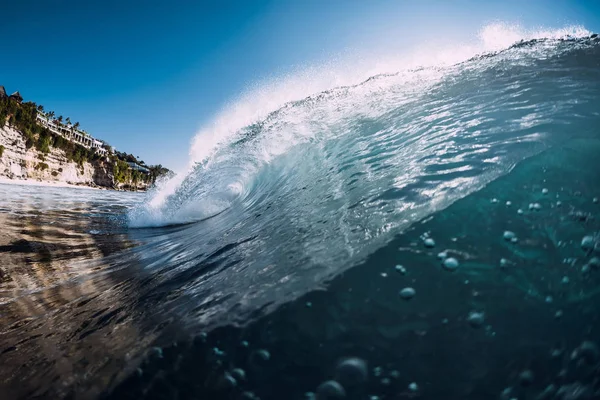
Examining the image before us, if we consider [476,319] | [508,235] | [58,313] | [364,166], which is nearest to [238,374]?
[476,319]

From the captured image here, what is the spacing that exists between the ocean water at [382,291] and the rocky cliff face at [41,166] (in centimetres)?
4935

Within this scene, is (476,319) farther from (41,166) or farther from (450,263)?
(41,166)

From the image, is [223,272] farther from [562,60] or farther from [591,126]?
[562,60]

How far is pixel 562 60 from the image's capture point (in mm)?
5223

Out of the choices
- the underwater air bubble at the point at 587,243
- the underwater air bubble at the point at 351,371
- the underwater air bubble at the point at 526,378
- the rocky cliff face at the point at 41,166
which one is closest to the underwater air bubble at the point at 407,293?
the underwater air bubble at the point at 351,371

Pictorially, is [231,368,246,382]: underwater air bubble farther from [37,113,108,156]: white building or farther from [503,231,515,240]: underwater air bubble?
[37,113,108,156]: white building

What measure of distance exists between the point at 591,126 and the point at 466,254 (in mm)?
2269

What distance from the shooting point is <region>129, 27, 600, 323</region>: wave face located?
2.02 meters

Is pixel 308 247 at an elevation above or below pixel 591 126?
below

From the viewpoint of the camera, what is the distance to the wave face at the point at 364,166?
79.4 inches

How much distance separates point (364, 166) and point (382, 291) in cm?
230

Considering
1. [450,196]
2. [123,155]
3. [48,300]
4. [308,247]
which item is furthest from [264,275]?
[123,155]

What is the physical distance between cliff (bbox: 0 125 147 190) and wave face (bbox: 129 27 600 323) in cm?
4647

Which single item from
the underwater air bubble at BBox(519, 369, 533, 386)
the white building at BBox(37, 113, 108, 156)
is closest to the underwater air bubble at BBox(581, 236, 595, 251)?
the underwater air bubble at BBox(519, 369, 533, 386)
